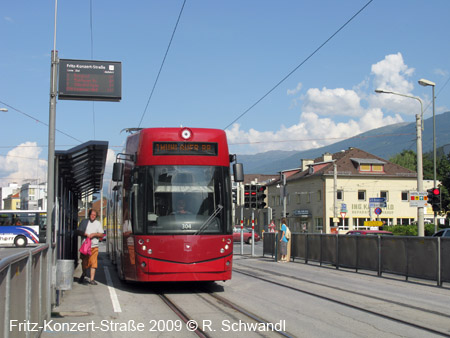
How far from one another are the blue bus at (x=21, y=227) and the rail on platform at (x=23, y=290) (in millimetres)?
38378

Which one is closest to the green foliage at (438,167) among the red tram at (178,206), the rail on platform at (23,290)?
the red tram at (178,206)

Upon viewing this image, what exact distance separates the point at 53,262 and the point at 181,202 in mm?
3121

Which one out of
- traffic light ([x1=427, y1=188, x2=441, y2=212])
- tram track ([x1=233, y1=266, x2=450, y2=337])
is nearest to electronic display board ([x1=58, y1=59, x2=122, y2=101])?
tram track ([x1=233, y1=266, x2=450, y2=337])

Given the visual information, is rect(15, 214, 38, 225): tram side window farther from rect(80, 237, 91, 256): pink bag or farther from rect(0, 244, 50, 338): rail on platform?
rect(0, 244, 50, 338): rail on platform

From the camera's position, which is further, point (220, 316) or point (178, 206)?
point (178, 206)

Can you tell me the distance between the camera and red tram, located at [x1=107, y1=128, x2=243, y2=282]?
37.5 feet

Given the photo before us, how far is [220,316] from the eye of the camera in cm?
902

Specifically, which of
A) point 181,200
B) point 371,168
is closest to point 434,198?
point 181,200

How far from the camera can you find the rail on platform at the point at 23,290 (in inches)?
183

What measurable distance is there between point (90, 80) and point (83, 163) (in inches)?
107

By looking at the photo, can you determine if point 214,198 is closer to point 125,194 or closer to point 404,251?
point 125,194

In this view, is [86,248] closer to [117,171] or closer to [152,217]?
[117,171]

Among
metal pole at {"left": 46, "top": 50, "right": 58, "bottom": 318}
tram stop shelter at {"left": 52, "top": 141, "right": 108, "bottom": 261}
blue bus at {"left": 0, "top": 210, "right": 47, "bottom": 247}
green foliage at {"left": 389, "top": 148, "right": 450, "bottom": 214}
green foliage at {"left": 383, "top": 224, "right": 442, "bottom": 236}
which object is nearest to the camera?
metal pole at {"left": 46, "top": 50, "right": 58, "bottom": 318}

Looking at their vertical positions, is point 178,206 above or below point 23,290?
above
